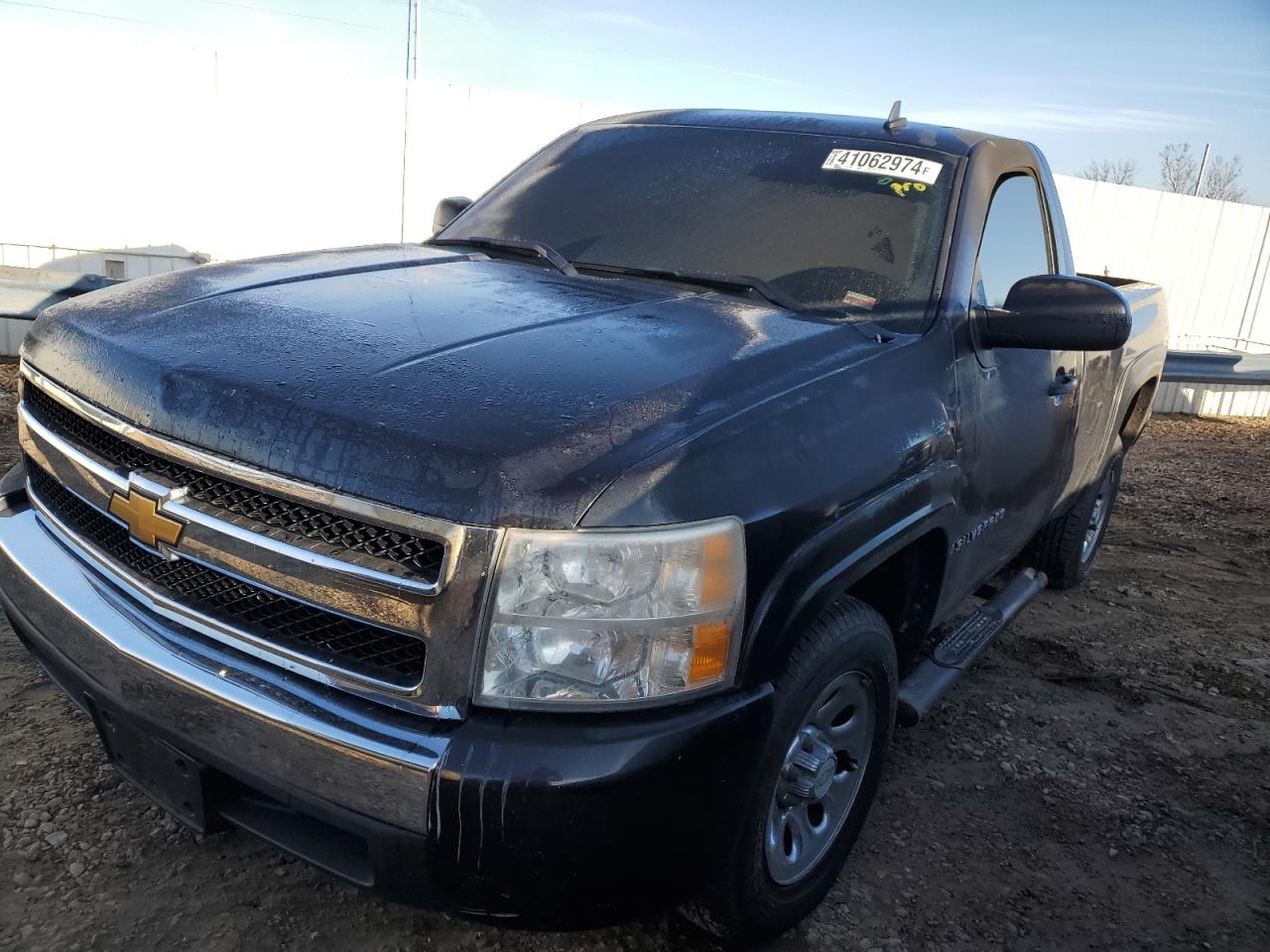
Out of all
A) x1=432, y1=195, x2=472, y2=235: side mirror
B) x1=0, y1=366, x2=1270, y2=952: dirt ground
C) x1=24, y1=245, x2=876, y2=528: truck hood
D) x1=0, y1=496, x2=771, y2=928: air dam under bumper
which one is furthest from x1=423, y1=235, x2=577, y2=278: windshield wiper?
x1=0, y1=366, x2=1270, y2=952: dirt ground

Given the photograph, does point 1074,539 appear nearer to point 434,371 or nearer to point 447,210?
point 447,210

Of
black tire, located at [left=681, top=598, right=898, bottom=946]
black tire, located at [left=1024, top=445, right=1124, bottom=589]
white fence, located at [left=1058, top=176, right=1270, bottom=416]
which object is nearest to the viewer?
black tire, located at [left=681, top=598, right=898, bottom=946]

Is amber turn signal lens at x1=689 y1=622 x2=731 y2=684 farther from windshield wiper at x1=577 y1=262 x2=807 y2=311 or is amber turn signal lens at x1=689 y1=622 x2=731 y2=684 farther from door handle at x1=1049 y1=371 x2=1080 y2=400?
door handle at x1=1049 y1=371 x2=1080 y2=400

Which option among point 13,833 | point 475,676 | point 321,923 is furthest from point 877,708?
point 13,833

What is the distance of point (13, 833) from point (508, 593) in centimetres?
174

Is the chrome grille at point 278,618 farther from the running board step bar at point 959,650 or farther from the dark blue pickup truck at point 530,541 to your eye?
the running board step bar at point 959,650

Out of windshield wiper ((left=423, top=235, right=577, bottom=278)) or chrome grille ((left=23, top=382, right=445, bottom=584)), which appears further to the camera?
windshield wiper ((left=423, top=235, right=577, bottom=278))

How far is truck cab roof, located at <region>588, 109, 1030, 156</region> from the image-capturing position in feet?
10.4

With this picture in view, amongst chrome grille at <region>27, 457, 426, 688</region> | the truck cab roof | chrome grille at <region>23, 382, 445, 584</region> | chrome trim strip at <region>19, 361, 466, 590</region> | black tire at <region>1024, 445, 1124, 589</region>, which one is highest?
the truck cab roof

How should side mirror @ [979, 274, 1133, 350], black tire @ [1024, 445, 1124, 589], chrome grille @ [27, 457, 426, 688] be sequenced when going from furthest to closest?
1. black tire @ [1024, 445, 1124, 589]
2. side mirror @ [979, 274, 1133, 350]
3. chrome grille @ [27, 457, 426, 688]

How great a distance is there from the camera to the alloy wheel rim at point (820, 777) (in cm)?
227

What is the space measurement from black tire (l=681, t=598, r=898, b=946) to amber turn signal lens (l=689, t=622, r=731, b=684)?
0.21m

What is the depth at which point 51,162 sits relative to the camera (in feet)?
26.4

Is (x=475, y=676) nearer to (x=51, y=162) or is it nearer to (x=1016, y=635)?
(x=1016, y=635)
